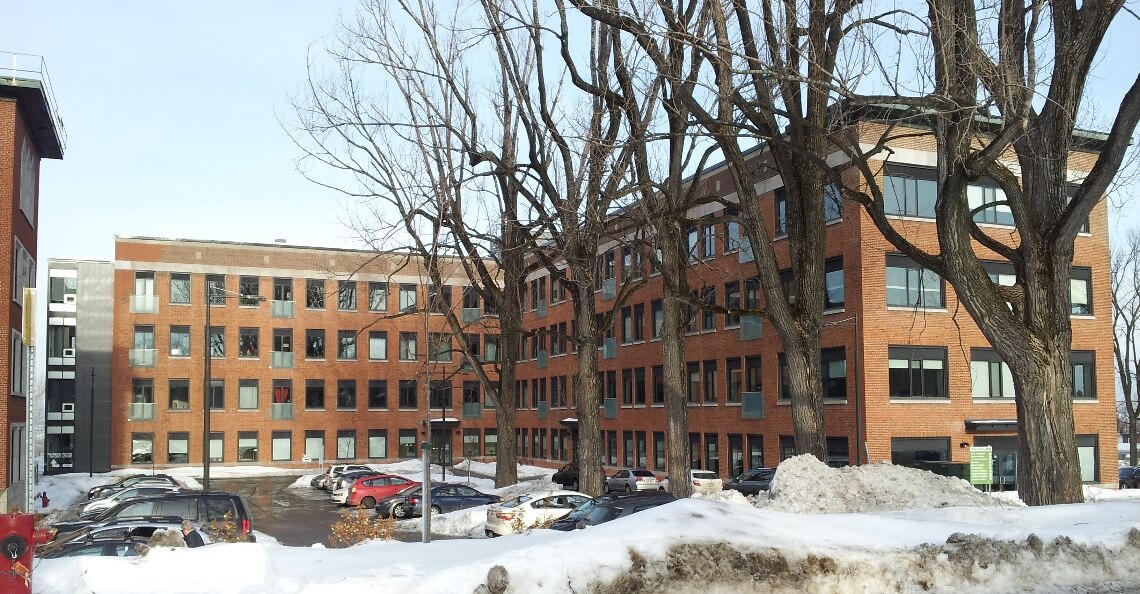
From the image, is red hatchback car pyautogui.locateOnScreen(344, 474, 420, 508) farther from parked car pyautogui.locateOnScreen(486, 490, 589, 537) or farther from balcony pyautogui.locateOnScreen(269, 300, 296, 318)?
balcony pyautogui.locateOnScreen(269, 300, 296, 318)

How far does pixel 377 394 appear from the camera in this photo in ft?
231

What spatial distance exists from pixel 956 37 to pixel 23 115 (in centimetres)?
3101

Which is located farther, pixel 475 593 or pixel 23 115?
pixel 23 115

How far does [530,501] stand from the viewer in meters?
25.9

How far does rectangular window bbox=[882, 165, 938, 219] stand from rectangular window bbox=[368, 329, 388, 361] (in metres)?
42.4

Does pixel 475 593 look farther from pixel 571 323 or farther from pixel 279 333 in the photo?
pixel 279 333

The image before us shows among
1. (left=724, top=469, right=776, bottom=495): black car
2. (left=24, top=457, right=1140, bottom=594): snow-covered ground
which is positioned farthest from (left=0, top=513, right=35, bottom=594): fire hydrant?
(left=724, top=469, right=776, bottom=495): black car

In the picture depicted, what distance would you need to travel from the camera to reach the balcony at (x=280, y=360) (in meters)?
66.9

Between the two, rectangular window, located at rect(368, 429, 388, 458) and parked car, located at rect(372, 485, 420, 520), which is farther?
rectangular window, located at rect(368, 429, 388, 458)

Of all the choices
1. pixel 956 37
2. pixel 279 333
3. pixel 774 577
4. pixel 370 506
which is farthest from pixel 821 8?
pixel 279 333

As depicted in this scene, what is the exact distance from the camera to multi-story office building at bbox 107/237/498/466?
208 ft

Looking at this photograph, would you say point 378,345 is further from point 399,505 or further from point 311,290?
point 399,505

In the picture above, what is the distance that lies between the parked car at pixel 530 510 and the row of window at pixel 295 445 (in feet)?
143

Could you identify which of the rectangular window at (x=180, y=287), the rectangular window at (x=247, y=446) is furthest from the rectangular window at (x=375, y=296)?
the rectangular window at (x=180, y=287)
